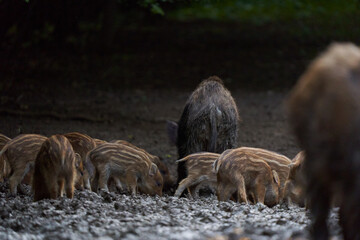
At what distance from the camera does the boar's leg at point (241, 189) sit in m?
6.34

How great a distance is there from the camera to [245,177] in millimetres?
6586

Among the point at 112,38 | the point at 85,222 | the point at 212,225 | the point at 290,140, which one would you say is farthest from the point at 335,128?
the point at 112,38

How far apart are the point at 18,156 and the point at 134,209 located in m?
1.73

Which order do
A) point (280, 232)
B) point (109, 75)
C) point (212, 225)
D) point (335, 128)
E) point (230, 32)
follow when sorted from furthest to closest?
point (230, 32) → point (109, 75) → point (212, 225) → point (280, 232) → point (335, 128)

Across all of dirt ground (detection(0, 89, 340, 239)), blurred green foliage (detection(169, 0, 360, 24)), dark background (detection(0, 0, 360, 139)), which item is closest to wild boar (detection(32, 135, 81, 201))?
dirt ground (detection(0, 89, 340, 239))

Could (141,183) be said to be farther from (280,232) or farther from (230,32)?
(230,32)

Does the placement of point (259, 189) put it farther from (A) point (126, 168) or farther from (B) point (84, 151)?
(B) point (84, 151)

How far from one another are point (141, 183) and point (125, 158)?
0.40m

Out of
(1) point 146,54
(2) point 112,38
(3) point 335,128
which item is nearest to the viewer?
(3) point 335,128

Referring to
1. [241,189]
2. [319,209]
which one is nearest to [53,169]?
[241,189]

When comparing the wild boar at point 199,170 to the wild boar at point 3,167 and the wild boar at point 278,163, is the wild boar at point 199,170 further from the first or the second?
the wild boar at point 3,167

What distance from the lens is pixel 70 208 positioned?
17.2 ft

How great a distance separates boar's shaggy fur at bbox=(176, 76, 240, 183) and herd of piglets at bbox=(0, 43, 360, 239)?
0.5 inches

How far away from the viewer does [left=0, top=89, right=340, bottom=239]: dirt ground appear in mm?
4398
